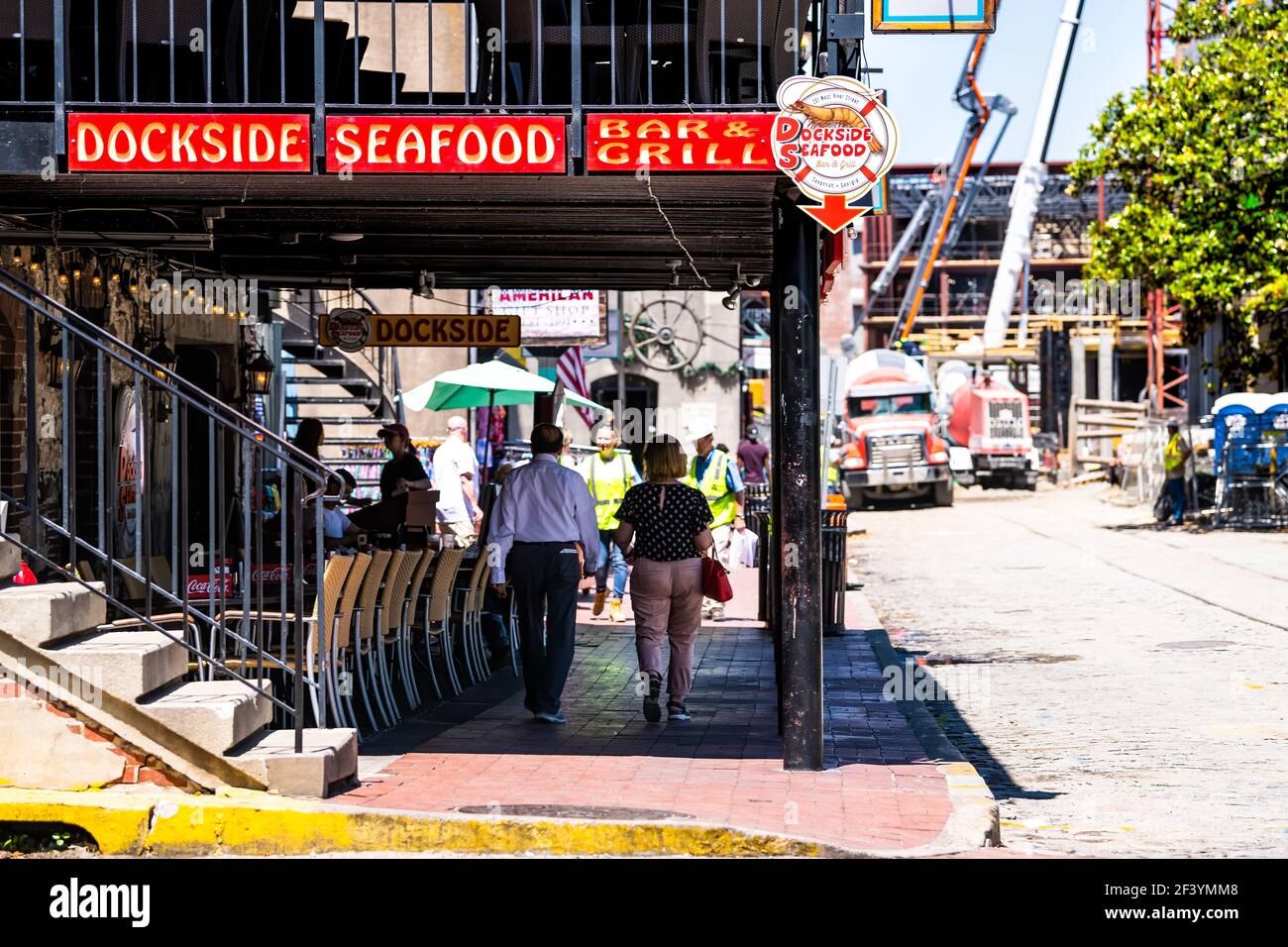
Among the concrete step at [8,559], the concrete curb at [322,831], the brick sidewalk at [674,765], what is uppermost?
the concrete step at [8,559]

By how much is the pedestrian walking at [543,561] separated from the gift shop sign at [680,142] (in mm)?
2434

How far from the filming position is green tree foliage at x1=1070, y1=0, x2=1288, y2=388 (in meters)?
27.9

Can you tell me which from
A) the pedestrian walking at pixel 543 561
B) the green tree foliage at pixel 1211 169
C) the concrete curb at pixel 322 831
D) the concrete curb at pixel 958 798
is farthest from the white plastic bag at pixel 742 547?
the green tree foliage at pixel 1211 169

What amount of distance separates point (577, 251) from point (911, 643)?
5.62 metres

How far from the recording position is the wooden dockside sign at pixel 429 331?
519 inches

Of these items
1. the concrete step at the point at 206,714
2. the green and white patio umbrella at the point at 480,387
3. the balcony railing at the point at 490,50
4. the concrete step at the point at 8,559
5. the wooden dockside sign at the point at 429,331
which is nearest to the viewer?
the concrete step at the point at 206,714

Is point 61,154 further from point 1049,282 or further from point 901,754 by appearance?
point 1049,282

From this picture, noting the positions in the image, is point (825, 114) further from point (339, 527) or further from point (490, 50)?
point (339, 527)

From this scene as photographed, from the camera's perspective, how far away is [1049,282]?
82.6 m

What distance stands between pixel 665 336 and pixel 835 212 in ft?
102

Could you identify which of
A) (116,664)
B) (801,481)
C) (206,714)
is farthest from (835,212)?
(116,664)

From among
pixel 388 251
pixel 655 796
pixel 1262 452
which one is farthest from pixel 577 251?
pixel 1262 452

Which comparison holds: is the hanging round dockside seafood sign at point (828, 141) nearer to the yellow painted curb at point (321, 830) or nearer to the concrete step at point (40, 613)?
the yellow painted curb at point (321, 830)
